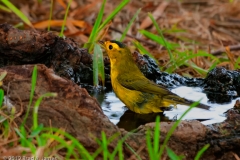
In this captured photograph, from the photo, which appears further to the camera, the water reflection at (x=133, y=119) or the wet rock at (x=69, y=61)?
the wet rock at (x=69, y=61)

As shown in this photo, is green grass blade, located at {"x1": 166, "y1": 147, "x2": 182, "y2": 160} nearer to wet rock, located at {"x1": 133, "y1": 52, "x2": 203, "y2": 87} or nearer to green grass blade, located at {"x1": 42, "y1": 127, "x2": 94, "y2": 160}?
green grass blade, located at {"x1": 42, "y1": 127, "x2": 94, "y2": 160}

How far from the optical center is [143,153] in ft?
11.6

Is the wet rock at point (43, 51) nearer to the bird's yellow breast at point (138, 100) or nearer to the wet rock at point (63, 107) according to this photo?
the bird's yellow breast at point (138, 100)

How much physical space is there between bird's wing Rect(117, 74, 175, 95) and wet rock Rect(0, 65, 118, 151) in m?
1.34

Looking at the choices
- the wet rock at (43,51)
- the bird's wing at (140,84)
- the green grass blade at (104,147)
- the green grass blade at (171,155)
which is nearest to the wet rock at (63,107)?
the green grass blade at (104,147)

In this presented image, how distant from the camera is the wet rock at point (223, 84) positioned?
5085mm

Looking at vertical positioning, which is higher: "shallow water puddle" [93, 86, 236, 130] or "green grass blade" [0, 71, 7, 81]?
"green grass blade" [0, 71, 7, 81]

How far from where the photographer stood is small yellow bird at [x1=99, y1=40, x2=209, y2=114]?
4.82 meters

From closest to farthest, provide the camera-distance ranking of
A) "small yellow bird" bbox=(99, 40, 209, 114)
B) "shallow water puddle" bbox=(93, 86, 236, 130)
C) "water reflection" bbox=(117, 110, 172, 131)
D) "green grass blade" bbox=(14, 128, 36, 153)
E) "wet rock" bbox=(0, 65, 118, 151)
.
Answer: "green grass blade" bbox=(14, 128, 36, 153)
"wet rock" bbox=(0, 65, 118, 151)
"water reflection" bbox=(117, 110, 172, 131)
"shallow water puddle" bbox=(93, 86, 236, 130)
"small yellow bird" bbox=(99, 40, 209, 114)

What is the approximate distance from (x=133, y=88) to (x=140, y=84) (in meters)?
0.07

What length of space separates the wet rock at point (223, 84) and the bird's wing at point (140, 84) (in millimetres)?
491

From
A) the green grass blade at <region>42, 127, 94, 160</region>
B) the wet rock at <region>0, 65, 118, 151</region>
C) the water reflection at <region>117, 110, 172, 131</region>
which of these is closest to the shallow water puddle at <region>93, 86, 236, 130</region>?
the water reflection at <region>117, 110, 172, 131</region>

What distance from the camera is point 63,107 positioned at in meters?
3.55

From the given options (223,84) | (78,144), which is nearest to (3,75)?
(78,144)
